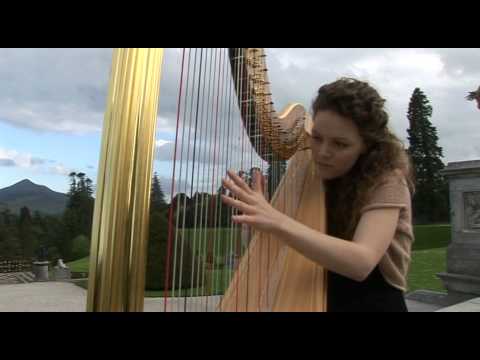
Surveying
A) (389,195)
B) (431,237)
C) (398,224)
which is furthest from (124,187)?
(431,237)

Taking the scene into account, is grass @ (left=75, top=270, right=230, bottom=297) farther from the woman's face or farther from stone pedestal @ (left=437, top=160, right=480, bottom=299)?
stone pedestal @ (left=437, top=160, right=480, bottom=299)

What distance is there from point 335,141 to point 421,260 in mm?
10668

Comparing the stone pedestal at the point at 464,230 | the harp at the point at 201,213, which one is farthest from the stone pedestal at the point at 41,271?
the harp at the point at 201,213

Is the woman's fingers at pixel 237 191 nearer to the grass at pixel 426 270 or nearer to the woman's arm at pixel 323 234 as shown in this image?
the woman's arm at pixel 323 234

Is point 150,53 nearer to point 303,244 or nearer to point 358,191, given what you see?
point 303,244

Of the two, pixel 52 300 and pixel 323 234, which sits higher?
pixel 323 234

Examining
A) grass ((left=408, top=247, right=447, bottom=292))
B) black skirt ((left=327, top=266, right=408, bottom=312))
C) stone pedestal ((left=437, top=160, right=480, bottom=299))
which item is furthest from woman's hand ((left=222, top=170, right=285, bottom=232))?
grass ((left=408, top=247, right=447, bottom=292))

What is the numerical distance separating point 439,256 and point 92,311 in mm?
12235

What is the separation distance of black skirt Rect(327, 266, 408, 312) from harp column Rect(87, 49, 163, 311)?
96 centimetres

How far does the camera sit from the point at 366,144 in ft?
4.66

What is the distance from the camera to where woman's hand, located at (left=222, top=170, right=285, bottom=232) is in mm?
860

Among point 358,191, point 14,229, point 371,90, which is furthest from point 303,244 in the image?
point 14,229

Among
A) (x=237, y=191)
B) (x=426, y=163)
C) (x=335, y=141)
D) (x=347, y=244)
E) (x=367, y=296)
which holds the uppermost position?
(x=426, y=163)

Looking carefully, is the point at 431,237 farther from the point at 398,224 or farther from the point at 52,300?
the point at 398,224
